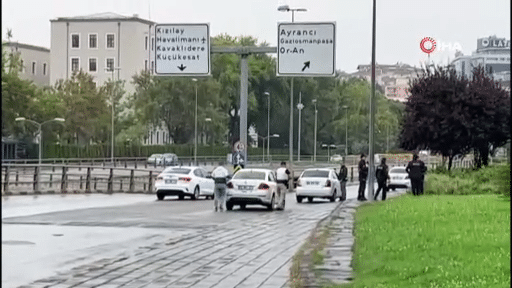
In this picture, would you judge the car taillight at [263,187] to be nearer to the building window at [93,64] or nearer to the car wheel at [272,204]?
the car wheel at [272,204]

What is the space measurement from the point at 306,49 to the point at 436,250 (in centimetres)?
2875

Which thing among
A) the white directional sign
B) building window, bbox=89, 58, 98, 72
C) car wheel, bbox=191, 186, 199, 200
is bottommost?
car wheel, bbox=191, 186, 199, 200

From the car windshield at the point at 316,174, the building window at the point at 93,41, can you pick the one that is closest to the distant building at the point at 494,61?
the car windshield at the point at 316,174

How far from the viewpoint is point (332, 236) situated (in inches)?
800

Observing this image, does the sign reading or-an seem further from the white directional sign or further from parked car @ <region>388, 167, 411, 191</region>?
parked car @ <region>388, 167, 411, 191</region>

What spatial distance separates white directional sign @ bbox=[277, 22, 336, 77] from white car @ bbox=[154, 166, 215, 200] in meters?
6.03

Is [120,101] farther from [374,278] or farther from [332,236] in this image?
[374,278]

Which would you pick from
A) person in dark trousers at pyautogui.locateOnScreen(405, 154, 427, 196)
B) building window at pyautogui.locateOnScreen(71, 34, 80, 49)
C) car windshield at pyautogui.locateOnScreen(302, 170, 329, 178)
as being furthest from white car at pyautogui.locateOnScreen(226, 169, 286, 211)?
building window at pyautogui.locateOnScreen(71, 34, 80, 49)

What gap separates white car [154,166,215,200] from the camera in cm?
4366

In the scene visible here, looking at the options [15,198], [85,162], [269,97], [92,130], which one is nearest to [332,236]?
[15,198]

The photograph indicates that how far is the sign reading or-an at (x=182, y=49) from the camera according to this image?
42.3m

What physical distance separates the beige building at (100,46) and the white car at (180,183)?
3316 inches

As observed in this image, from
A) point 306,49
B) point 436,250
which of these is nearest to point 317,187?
point 306,49

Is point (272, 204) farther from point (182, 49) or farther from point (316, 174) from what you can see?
point (316, 174)
